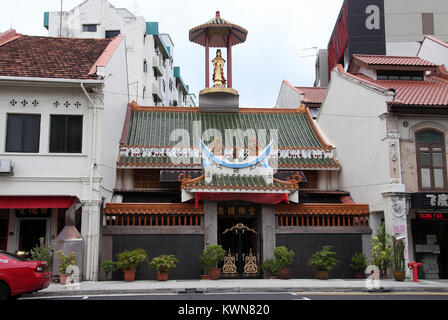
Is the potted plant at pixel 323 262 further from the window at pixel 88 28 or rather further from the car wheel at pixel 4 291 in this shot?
the window at pixel 88 28

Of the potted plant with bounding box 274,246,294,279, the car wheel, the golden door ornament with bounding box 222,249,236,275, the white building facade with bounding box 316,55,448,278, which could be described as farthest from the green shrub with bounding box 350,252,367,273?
the car wheel

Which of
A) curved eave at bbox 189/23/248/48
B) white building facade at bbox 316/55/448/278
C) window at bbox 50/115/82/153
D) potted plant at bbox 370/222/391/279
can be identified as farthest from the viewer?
curved eave at bbox 189/23/248/48

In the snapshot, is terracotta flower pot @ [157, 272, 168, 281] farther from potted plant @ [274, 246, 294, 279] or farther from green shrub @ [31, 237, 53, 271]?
potted plant @ [274, 246, 294, 279]

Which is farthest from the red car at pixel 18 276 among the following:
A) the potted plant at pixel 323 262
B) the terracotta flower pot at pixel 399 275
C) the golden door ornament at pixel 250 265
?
the terracotta flower pot at pixel 399 275

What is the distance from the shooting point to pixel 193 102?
252ft

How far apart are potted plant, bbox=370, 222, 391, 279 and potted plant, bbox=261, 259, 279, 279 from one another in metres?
3.62

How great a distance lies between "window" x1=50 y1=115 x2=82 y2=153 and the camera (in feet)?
59.4

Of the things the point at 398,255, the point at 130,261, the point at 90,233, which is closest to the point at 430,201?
the point at 398,255

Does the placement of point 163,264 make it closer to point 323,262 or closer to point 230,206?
point 230,206

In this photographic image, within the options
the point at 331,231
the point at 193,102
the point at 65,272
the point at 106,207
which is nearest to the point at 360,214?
the point at 331,231

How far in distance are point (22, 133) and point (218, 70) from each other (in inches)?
483

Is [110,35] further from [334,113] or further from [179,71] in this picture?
[334,113]

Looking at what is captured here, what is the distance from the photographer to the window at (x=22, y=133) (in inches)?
705
